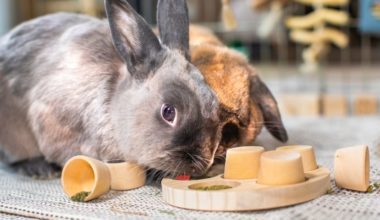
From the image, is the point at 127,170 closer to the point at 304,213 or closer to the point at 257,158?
the point at 257,158

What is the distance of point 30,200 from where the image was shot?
116cm

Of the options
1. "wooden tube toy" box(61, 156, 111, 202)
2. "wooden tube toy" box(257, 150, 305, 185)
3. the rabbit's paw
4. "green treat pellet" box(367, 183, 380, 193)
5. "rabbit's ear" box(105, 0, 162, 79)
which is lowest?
the rabbit's paw

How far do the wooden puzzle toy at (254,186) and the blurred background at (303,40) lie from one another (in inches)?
27.7

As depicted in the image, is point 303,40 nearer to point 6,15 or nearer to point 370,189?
point 370,189

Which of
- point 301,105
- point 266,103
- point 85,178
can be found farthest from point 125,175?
point 301,105

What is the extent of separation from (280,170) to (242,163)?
112 millimetres

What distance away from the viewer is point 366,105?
243cm

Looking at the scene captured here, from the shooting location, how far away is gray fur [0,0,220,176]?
43.8 inches

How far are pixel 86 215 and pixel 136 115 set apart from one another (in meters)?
0.24

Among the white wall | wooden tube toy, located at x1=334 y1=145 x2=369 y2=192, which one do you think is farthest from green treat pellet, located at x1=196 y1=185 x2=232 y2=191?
the white wall

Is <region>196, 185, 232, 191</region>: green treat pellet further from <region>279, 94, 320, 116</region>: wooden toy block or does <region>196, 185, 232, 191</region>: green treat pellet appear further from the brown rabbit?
<region>279, 94, 320, 116</region>: wooden toy block

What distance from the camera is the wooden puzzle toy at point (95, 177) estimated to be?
1.13 metres

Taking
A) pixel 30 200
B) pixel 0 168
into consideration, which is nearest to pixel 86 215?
pixel 30 200

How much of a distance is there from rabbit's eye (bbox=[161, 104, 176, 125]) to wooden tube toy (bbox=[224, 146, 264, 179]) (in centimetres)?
13
